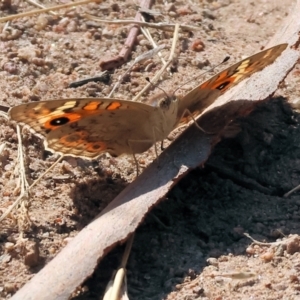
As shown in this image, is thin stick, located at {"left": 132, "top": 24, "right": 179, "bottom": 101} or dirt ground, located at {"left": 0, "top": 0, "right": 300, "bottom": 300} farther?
thin stick, located at {"left": 132, "top": 24, "right": 179, "bottom": 101}

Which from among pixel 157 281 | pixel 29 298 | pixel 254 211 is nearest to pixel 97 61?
pixel 254 211

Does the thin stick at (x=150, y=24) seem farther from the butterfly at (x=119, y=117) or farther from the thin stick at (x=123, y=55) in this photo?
the butterfly at (x=119, y=117)

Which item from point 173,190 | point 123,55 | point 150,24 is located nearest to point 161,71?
point 123,55

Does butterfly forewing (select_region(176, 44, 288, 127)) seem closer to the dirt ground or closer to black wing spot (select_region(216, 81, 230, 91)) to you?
black wing spot (select_region(216, 81, 230, 91))

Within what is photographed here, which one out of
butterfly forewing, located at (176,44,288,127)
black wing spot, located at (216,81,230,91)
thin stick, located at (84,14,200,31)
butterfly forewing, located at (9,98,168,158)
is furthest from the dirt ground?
black wing spot, located at (216,81,230,91)

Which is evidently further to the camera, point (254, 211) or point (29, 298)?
point (254, 211)

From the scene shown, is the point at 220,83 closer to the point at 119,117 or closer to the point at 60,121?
the point at 119,117

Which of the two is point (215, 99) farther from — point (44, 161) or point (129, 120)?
point (44, 161)
